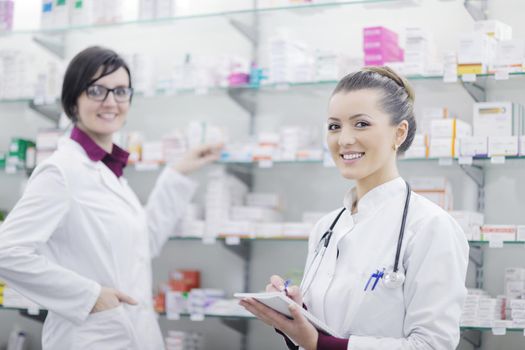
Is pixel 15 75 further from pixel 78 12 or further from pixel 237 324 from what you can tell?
pixel 237 324

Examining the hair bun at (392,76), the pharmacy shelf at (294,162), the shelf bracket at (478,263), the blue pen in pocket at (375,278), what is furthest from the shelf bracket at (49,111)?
the blue pen in pocket at (375,278)

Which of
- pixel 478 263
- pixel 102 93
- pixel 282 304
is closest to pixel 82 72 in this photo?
pixel 102 93

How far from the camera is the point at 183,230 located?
4695mm

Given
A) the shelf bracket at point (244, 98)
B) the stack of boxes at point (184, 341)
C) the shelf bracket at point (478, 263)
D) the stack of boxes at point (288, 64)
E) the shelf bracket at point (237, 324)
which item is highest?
the stack of boxes at point (288, 64)

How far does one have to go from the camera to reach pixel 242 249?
4.95 m

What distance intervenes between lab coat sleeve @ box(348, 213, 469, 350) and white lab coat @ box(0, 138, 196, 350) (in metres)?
1.46

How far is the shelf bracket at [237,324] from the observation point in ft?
15.6

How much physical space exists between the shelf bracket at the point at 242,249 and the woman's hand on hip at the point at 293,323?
8.25 ft

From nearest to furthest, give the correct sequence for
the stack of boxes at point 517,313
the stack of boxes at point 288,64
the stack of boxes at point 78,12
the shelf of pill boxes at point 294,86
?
the stack of boxes at point 517,313 < the shelf of pill boxes at point 294,86 < the stack of boxes at point 288,64 < the stack of boxes at point 78,12

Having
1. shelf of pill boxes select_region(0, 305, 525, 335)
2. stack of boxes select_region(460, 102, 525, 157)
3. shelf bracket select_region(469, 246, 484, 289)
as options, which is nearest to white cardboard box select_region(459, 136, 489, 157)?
stack of boxes select_region(460, 102, 525, 157)

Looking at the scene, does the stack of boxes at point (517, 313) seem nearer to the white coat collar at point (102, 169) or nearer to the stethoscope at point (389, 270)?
the stethoscope at point (389, 270)

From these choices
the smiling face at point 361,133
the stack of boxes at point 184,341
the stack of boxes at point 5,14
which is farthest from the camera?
the stack of boxes at point 5,14

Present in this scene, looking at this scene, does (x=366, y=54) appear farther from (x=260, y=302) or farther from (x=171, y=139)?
(x=260, y=302)

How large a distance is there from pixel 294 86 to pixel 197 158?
75 cm
